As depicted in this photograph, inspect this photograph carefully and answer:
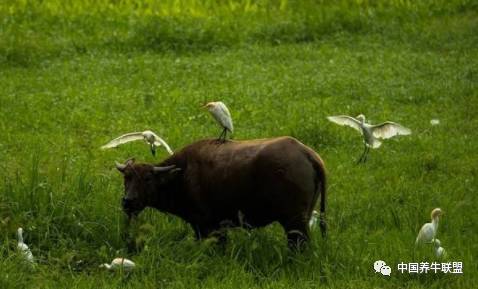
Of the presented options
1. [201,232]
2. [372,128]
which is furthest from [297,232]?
[372,128]

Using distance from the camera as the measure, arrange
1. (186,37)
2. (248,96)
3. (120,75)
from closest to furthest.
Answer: (248,96) < (120,75) < (186,37)

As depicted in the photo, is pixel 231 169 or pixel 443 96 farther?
pixel 443 96

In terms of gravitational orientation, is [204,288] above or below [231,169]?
below

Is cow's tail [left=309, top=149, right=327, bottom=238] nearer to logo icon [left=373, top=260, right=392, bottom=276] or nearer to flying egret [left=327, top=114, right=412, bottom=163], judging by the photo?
logo icon [left=373, top=260, right=392, bottom=276]

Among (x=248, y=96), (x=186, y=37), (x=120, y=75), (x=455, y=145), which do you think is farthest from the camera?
(x=186, y=37)

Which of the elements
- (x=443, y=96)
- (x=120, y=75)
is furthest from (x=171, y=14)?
(x=443, y=96)

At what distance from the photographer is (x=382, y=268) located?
7016mm

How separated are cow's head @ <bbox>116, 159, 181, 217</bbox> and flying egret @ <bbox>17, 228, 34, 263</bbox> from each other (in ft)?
2.36

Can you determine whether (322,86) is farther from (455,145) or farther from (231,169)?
(231,169)

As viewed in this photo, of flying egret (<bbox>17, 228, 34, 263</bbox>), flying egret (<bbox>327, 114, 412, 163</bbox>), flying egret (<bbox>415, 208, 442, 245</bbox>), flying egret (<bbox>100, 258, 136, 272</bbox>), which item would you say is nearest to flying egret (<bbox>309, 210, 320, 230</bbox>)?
flying egret (<bbox>415, 208, 442, 245</bbox>)

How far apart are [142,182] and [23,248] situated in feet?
3.04

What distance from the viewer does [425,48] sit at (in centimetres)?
1509

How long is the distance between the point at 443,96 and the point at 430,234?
18.0 feet

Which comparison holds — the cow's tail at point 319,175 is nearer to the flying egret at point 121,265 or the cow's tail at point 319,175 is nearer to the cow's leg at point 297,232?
the cow's leg at point 297,232
